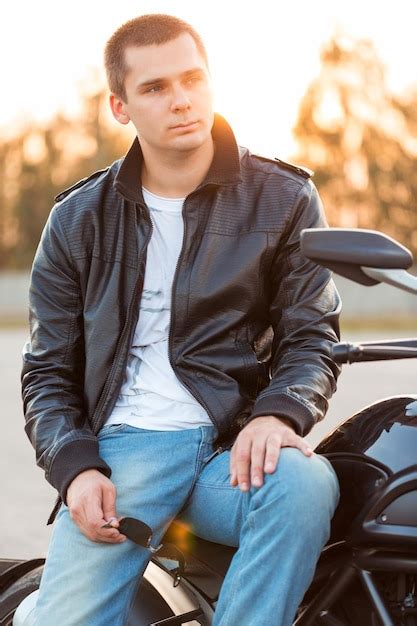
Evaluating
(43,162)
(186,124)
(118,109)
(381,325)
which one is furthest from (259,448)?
(43,162)

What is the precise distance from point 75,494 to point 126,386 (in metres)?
0.30

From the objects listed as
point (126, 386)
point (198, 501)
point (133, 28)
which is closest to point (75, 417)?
point (126, 386)

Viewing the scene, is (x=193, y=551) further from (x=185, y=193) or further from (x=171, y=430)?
(x=185, y=193)

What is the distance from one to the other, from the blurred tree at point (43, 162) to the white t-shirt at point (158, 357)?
39.8 metres

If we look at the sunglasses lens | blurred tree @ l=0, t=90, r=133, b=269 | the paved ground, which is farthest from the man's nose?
blurred tree @ l=0, t=90, r=133, b=269

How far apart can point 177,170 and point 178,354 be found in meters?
0.45

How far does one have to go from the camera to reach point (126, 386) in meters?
2.48

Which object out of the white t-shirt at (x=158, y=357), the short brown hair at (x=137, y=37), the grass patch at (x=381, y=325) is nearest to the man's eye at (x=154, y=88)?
the short brown hair at (x=137, y=37)

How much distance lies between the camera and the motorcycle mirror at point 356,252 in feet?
5.74

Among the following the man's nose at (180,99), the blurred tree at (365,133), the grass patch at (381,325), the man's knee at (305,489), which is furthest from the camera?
the blurred tree at (365,133)

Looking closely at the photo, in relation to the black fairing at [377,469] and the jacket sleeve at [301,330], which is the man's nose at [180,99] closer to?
the jacket sleeve at [301,330]

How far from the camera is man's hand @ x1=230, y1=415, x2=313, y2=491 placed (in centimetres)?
206

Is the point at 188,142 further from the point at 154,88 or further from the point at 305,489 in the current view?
the point at 305,489

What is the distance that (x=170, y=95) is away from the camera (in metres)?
2.53
